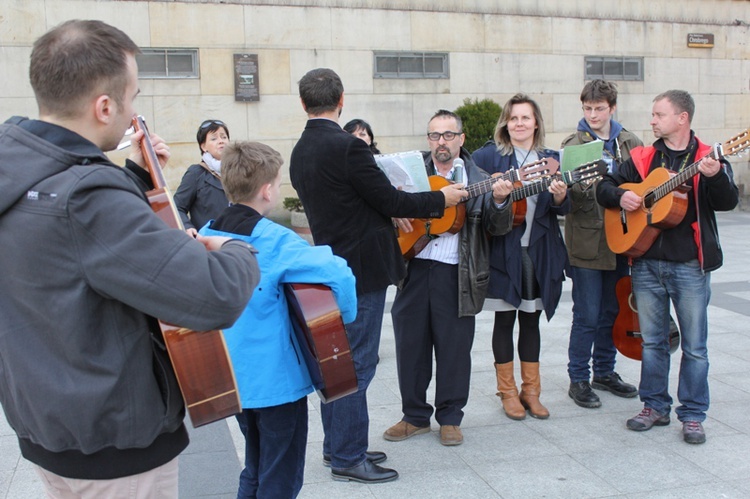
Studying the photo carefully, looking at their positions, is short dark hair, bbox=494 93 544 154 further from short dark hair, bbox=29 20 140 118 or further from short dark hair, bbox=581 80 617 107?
short dark hair, bbox=29 20 140 118

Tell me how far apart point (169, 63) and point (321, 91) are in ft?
30.1

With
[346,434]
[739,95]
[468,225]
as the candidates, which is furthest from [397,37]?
[346,434]

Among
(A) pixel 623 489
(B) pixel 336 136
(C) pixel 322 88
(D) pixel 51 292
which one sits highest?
(C) pixel 322 88

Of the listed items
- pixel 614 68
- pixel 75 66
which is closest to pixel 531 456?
Answer: pixel 75 66

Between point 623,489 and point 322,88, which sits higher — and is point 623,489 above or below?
below

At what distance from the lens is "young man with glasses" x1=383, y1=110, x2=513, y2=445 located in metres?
4.42

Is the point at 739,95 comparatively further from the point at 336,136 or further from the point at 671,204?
the point at 336,136

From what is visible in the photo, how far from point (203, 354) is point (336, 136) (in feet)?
6.92

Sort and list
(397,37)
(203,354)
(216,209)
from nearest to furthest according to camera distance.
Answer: (203,354) < (216,209) < (397,37)

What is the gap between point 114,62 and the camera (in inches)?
67.3

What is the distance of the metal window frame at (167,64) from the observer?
12149 mm

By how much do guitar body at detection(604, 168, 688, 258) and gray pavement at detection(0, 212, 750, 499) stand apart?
1.13 m

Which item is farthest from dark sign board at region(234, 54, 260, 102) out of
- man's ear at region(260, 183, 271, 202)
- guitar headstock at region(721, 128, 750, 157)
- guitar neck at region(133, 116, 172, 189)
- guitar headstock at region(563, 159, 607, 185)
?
guitar neck at region(133, 116, 172, 189)

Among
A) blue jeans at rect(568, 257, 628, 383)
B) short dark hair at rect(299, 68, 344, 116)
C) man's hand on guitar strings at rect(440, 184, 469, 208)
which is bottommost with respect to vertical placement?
blue jeans at rect(568, 257, 628, 383)
